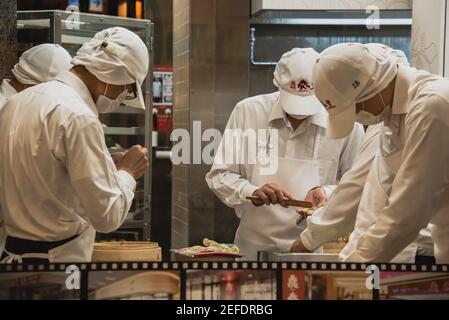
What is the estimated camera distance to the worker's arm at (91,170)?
2264 millimetres

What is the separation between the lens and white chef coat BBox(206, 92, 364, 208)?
3.10m

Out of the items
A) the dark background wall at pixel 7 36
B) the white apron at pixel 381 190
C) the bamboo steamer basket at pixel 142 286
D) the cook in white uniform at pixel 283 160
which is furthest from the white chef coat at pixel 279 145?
the bamboo steamer basket at pixel 142 286

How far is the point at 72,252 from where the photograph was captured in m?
2.33

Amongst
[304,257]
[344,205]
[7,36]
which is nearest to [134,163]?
[304,257]

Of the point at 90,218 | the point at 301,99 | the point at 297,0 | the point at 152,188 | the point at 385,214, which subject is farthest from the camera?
the point at 297,0

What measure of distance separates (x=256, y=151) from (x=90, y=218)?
1.05 metres

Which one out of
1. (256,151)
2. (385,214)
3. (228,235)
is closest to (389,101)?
(385,214)

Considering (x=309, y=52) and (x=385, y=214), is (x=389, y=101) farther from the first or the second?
(x=309, y=52)

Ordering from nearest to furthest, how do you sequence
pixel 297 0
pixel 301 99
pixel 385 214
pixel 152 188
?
1. pixel 385 214
2. pixel 301 99
3. pixel 152 188
4. pixel 297 0

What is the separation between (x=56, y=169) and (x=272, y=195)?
3.12 ft

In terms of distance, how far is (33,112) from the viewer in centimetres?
236

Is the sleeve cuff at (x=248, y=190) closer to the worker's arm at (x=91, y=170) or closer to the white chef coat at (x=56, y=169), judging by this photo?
the white chef coat at (x=56, y=169)

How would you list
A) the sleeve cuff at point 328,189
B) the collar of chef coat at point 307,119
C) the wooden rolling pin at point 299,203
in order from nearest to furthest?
the wooden rolling pin at point 299,203 → the sleeve cuff at point 328,189 → the collar of chef coat at point 307,119

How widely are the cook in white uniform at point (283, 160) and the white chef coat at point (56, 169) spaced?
0.81 meters
